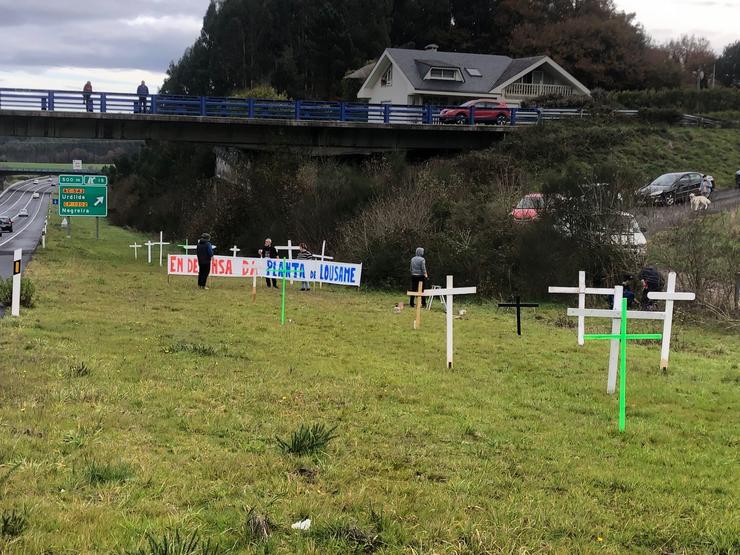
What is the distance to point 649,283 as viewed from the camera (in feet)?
62.6

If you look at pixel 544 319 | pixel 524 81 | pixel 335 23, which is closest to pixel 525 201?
pixel 544 319

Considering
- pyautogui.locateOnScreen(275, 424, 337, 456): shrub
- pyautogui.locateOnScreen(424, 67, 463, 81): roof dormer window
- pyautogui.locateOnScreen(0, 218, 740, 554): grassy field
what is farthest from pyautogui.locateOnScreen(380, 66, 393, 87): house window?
pyautogui.locateOnScreen(275, 424, 337, 456): shrub

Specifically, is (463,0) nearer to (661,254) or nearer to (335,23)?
(335,23)

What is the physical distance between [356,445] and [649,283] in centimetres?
1455

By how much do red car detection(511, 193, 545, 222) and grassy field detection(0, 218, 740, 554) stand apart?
39.2 ft

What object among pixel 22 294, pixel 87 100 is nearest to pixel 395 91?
pixel 87 100

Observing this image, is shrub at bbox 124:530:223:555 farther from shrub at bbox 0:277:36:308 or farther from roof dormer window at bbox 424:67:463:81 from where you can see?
roof dormer window at bbox 424:67:463:81

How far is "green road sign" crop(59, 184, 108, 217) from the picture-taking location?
41375mm

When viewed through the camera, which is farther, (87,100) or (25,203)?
(25,203)

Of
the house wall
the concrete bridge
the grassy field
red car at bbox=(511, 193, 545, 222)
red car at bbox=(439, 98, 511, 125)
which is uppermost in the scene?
the house wall

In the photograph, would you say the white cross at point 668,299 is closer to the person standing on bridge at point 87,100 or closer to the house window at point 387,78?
the person standing on bridge at point 87,100

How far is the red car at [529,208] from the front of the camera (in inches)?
985

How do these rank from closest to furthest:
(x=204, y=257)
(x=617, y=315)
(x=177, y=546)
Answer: (x=177, y=546)
(x=617, y=315)
(x=204, y=257)

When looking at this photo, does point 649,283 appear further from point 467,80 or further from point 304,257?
point 467,80
